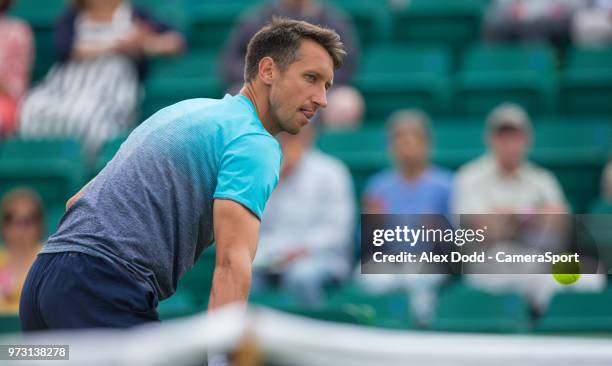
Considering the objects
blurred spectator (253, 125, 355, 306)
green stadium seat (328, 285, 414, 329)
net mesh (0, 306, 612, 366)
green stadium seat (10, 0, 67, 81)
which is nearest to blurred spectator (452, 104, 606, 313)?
green stadium seat (328, 285, 414, 329)

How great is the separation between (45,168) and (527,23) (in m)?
3.47

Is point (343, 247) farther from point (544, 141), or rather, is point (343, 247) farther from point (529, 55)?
point (529, 55)

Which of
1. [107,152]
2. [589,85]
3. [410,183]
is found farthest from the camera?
[589,85]

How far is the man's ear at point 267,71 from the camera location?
349 centimetres

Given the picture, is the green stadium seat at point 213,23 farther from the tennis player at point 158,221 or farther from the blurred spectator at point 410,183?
the tennis player at point 158,221

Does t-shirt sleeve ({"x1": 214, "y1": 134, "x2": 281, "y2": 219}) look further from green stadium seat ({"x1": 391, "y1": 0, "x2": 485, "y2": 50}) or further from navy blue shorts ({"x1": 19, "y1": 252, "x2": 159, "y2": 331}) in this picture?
green stadium seat ({"x1": 391, "y1": 0, "x2": 485, "y2": 50})

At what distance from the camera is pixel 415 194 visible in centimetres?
644

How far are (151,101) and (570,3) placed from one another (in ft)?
9.83

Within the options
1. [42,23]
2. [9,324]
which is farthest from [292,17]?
[9,324]

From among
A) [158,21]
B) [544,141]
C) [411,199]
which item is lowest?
[411,199]

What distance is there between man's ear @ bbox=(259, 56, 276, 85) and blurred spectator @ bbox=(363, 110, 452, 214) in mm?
2969

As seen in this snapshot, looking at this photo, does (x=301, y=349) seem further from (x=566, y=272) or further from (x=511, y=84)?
(x=511, y=84)

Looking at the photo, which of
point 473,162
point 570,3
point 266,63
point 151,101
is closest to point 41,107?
point 151,101

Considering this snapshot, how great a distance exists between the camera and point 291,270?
20.1 feet
